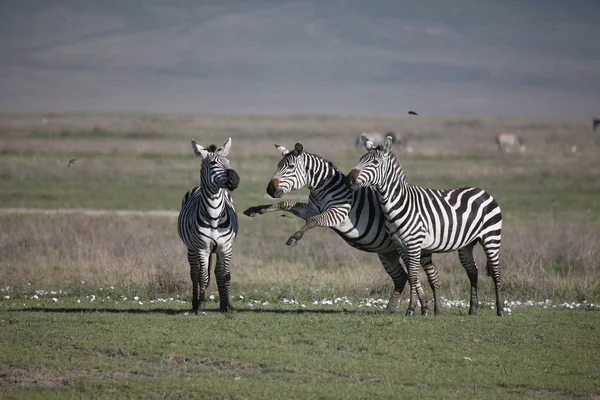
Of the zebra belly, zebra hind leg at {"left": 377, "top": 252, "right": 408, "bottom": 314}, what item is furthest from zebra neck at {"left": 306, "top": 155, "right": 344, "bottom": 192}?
zebra hind leg at {"left": 377, "top": 252, "right": 408, "bottom": 314}

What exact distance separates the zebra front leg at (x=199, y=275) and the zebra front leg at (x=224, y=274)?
17 cm

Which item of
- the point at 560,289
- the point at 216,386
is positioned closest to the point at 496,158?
the point at 560,289

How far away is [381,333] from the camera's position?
40.0ft

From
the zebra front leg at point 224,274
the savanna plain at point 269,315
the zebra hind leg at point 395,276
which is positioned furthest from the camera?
the zebra hind leg at point 395,276

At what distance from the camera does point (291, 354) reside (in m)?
11.1

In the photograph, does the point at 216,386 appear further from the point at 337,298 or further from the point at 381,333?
the point at 337,298

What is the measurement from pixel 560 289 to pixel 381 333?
5796 mm

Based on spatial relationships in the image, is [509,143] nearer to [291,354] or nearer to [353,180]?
[353,180]

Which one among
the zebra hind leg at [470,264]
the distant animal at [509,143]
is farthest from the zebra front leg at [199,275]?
the distant animal at [509,143]

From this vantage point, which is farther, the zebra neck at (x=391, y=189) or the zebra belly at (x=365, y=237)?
the zebra belly at (x=365, y=237)

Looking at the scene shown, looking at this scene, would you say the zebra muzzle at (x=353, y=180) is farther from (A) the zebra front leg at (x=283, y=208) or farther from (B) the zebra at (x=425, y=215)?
(A) the zebra front leg at (x=283, y=208)

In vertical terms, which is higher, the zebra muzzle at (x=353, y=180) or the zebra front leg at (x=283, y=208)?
the zebra muzzle at (x=353, y=180)

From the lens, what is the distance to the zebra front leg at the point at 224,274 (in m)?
13.5

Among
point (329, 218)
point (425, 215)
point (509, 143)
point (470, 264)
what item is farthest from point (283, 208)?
point (509, 143)
